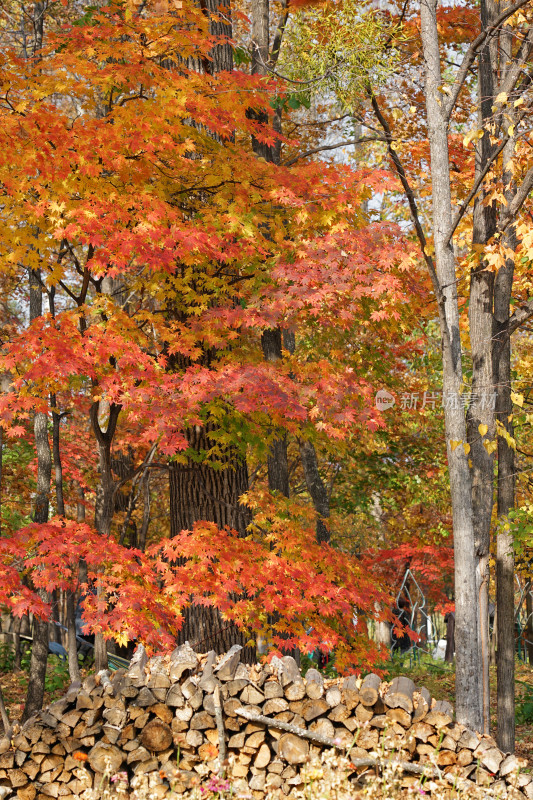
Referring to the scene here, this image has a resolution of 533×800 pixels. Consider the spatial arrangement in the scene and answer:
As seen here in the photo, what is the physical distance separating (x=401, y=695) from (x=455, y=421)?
101 inches

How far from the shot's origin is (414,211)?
6461 mm

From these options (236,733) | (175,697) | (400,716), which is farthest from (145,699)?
(400,716)

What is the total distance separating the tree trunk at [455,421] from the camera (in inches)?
236

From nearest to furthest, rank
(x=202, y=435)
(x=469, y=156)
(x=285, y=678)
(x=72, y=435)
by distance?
1. (x=285, y=678)
2. (x=202, y=435)
3. (x=469, y=156)
4. (x=72, y=435)

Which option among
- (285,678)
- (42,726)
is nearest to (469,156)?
(285,678)

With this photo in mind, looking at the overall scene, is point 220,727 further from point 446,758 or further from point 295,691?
point 446,758

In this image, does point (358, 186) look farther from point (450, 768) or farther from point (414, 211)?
point (450, 768)

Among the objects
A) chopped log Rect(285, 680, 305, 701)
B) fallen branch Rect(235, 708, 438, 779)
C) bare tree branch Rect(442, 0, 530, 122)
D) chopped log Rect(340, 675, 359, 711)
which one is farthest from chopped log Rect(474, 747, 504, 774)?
bare tree branch Rect(442, 0, 530, 122)

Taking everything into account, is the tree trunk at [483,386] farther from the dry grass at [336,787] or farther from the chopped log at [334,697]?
the chopped log at [334,697]

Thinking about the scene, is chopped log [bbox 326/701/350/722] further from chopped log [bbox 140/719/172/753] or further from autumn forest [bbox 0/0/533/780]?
autumn forest [bbox 0/0/533/780]

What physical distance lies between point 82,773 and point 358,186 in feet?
17.7

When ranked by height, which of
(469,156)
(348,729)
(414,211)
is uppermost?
(469,156)

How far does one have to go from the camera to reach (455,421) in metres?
6.37

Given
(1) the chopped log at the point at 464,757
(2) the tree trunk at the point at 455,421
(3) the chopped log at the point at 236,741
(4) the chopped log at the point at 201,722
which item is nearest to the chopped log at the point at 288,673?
(3) the chopped log at the point at 236,741
